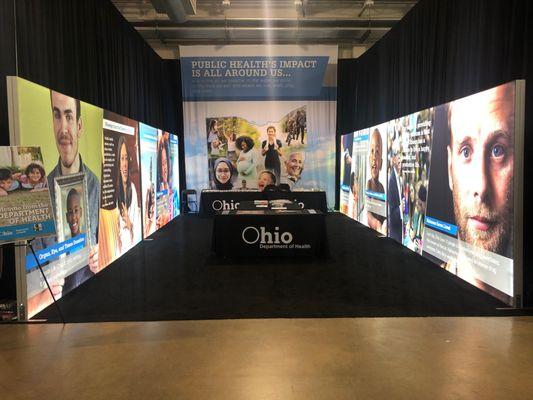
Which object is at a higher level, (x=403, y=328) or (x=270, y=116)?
(x=270, y=116)

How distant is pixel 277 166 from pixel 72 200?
6.59 meters

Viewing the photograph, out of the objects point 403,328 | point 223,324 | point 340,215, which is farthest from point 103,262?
point 340,215

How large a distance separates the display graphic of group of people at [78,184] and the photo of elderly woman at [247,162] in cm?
413

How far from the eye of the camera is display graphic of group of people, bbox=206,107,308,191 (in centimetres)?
1007

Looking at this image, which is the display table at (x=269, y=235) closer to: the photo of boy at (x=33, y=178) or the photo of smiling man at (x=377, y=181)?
the photo of smiling man at (x=377, y=181)

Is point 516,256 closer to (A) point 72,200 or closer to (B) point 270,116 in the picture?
(A) point 72,200

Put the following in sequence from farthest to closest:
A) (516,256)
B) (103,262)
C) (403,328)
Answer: (103,262)
(516,256)
(403,328)

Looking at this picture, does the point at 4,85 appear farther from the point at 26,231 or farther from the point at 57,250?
the point at 57,250

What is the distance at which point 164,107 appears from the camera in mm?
8984

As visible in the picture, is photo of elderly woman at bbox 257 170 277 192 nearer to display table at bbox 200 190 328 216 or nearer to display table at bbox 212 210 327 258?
display table at bbox 200 190 328 216

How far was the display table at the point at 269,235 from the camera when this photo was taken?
5.18 metres

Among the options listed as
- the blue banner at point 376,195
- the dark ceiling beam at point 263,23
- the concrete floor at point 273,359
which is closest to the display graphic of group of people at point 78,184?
the concrete floor at point 273,359

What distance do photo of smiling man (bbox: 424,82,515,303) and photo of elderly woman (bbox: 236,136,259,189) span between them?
5718 mm

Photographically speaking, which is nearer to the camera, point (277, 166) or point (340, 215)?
point (340, 215)
